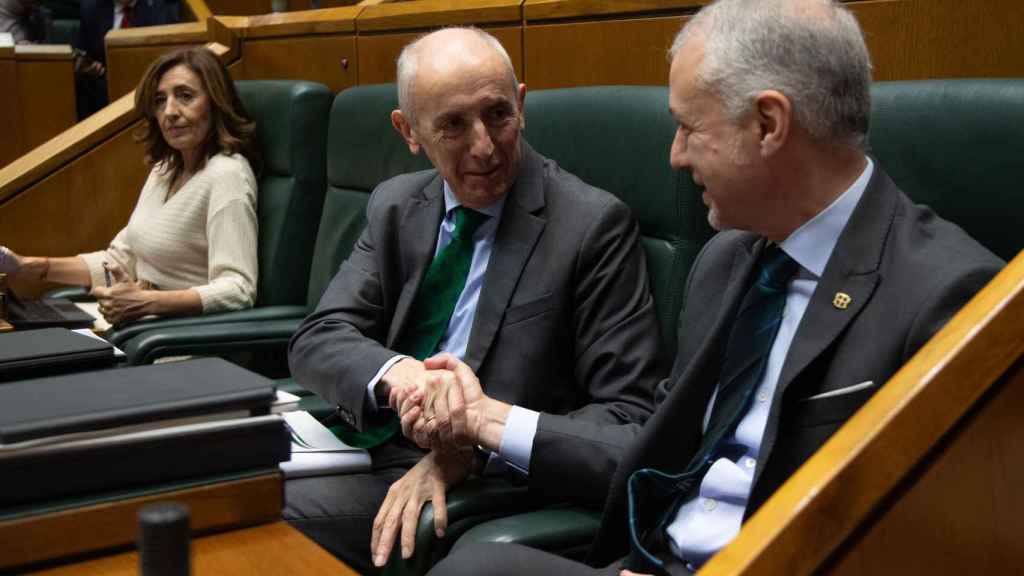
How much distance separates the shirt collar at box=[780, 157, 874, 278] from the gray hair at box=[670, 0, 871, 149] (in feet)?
0.16

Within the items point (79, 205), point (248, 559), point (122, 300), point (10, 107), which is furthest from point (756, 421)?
point (10, 107)

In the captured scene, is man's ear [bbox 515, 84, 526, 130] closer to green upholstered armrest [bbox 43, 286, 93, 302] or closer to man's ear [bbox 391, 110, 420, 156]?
man's ear [bbox 391, 110, 420, 156]

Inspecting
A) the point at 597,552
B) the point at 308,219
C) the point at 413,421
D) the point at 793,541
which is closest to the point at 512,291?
the point at 413,421

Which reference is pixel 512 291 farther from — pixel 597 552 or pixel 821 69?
pixel 821 69

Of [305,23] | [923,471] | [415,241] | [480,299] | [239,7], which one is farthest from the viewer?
[239,7]

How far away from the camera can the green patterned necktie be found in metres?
1.71

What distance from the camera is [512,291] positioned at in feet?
5.31

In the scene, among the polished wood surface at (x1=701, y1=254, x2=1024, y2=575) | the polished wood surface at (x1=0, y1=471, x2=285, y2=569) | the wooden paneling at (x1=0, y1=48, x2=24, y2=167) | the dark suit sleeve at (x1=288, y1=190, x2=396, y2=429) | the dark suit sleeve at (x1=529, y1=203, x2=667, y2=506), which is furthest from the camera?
the wooden paneling at (x1=0, y1=48, x2=24, y2=167)

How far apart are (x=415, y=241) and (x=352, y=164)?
2.41ft

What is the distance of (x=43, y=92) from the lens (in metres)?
4.34

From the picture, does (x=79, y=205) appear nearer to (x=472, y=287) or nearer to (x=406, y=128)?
(x=406, y=128)

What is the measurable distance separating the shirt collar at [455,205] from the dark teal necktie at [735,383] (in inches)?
21.6

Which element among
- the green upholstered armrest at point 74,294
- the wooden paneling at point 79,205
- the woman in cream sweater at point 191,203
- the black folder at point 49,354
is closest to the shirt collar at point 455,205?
the black folder at point 49,354

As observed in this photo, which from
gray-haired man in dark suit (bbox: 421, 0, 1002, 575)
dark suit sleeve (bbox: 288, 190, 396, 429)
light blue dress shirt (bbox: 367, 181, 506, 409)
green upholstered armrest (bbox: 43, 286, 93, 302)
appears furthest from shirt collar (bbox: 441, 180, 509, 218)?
green upholstered armrest (bbox: 43, 286, 93, 302)
